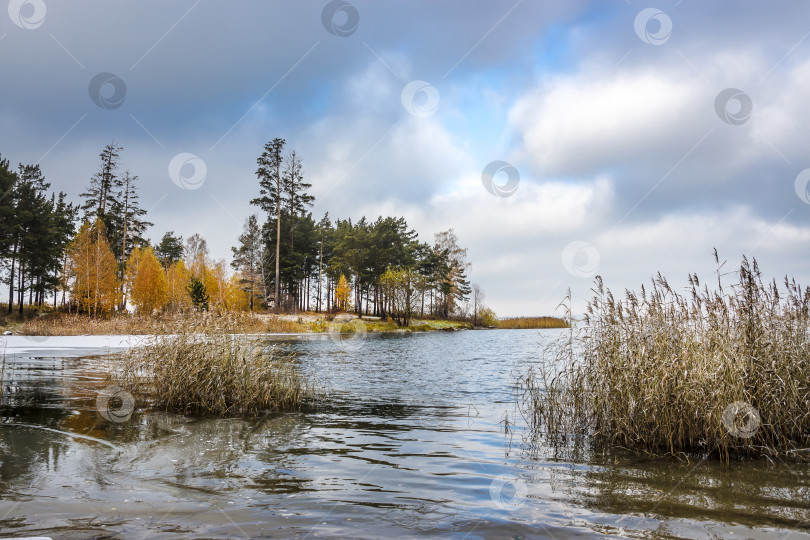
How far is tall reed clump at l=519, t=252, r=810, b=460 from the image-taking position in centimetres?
728

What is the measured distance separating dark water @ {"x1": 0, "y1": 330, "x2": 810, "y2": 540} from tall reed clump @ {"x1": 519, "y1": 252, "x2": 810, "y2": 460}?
1.74 ft

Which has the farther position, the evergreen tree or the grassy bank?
the evergreen tree

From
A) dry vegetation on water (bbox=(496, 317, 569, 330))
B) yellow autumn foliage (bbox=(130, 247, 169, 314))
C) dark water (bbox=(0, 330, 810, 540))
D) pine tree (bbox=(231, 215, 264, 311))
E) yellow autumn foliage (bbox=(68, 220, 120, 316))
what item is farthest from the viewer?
dry vegetation on water (bbox=(496, 317, 569, 330))

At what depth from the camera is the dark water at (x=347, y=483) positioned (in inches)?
190

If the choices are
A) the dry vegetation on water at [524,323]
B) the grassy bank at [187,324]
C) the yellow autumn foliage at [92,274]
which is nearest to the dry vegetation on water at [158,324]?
the grassy bank at [187,324]

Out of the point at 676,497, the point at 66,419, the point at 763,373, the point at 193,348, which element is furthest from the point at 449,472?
the point at 66,419

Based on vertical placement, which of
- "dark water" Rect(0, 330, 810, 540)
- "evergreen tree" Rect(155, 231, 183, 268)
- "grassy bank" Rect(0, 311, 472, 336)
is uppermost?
"evergreen tree" Rect(155, 231, 183, 268)

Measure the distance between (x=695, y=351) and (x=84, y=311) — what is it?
5200 cm

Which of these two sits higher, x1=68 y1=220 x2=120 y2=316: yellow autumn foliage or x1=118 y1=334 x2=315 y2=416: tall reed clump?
x1=68 y1=220 x2=120 y2=316: yellow autumn foliage

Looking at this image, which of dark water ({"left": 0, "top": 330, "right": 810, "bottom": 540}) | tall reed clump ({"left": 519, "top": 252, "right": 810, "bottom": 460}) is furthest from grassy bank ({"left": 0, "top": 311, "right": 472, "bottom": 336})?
tall reed clump ({"left": 519, "top": 252, "right": 810, "bottom": 460})

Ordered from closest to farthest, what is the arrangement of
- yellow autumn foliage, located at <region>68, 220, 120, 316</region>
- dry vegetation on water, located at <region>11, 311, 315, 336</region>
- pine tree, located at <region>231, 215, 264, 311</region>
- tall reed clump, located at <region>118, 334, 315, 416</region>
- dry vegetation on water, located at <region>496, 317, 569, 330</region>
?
1. tall reed clump, located at <region>118, 334, 315, 416</region>
2. dry vegetation on water, located at <region>11, 311, 315, 336</region>
3. yellow autumn foliage, located at <region>68, 220, 120, 316</region>
4. pine tree, located at <region>231, 215, 264, 311</region>
5. dry vegetation on water, located at <region>496, 317, 569, 330</region>

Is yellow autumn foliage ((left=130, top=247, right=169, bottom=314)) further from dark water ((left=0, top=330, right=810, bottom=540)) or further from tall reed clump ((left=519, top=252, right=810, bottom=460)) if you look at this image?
tall reed clump ((left=519, top=252, right=810, bottom=460))

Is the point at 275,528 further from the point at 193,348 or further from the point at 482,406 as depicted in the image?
the point at 482,406

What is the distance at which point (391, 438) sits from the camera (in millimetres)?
8984
